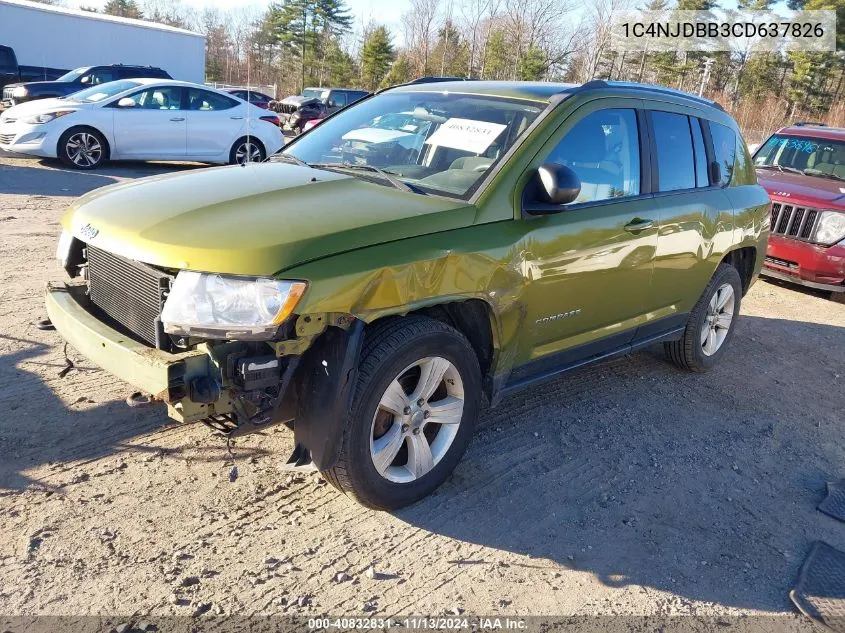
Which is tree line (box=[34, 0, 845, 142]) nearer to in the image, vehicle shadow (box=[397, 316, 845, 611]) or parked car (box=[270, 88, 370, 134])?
parked car (box=[270, 88, 370, 134])

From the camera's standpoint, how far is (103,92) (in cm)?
1207

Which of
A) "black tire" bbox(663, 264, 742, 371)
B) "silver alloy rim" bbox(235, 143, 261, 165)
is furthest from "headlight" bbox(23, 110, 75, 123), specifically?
"black tire" bbox(663, 264, 742, 371)

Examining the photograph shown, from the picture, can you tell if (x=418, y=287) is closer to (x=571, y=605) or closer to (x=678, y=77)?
(x=571, y=605)

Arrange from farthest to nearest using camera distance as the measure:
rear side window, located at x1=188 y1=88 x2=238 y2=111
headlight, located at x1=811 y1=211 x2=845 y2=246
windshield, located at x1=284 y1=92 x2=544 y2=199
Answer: rear side window, located at x1=188 y1=88 x2=238 y2=111 → headlight, located at x1=811 y1=211 x2=845 y2=246 → windshield, located at x1=284 y1=92 x2=544 y2=199

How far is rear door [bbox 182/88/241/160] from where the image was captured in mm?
12641

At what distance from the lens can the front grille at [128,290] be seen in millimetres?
2840

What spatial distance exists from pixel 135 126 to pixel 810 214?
1026cm

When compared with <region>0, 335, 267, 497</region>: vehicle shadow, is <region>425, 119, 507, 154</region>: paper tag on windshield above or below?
above

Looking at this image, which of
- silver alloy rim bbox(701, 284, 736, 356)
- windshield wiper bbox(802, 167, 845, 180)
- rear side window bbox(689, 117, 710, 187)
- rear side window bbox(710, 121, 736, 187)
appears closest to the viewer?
rear side window bbox(689, 117, 710, 187)

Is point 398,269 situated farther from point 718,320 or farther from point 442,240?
point 718,320

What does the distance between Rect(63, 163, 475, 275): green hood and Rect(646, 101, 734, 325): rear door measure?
1.73 m

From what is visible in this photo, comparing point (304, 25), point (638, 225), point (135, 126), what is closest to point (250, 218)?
point (638, 225)

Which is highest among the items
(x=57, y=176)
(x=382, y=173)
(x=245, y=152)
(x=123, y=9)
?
(x=123, y=9)

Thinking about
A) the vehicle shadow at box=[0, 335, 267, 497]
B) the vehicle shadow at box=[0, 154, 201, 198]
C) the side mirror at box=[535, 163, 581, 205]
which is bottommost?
the vehicle shadow at box=[0, 154, 201, 198]
